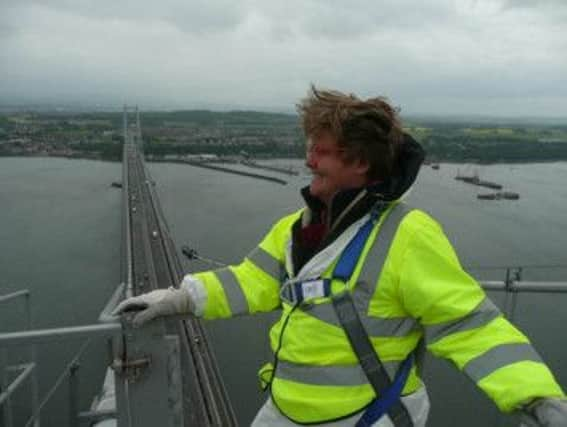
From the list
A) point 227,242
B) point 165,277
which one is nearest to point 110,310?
point 165,277

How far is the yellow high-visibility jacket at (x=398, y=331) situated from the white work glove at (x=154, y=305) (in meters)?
0.11

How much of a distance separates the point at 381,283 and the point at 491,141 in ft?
119

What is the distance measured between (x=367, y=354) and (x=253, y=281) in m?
0.19

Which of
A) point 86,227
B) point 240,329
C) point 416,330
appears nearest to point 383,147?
point 416,330

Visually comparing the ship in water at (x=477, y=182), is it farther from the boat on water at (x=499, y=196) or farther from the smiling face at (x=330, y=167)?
the smiling face at (x=330, y=167)

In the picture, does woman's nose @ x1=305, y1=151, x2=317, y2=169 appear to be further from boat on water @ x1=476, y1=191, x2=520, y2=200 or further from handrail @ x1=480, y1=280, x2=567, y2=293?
boat on water @ x1=476, y1=191, x2=520, y2=200

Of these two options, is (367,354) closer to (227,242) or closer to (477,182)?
(227,242)

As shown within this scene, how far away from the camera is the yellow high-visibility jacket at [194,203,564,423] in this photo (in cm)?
49

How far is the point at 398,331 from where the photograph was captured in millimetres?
577

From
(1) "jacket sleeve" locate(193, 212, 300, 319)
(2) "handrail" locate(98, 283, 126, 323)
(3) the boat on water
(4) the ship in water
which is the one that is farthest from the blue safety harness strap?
(4) the ship in water

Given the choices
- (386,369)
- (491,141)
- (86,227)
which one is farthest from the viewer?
(491,141)

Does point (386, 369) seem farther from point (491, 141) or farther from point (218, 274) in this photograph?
point (491, 141)

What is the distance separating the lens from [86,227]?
1416cm

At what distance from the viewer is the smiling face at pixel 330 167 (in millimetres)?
604
